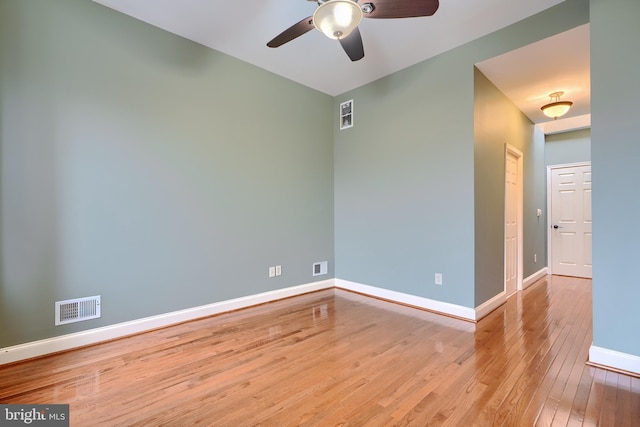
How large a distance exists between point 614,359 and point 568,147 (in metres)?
4.54

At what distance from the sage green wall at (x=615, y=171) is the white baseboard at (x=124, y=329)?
3156 millimetres

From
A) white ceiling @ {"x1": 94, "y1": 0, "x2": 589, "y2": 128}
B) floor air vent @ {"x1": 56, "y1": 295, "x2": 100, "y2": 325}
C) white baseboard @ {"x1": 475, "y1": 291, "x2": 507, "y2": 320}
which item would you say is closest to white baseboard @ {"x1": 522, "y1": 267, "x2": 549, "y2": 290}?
white baseboard @ {"x1": 475, "y1": 291, "x2": 507, "y2": 320}

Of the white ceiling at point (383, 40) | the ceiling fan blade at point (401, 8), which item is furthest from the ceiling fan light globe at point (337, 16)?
the white ceiling at point (383, 40)

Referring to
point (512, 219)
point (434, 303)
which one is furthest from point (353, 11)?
point (512, 219)

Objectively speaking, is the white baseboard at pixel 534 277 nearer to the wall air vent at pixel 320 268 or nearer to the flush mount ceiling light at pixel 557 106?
the flush mount ceiling light at pixel 557 106

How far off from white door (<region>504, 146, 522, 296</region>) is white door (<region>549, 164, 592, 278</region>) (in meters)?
1.71

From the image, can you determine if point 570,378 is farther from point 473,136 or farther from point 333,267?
point 333,267

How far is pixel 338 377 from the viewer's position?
2006 millimetres

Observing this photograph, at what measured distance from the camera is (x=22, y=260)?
7.24 ft

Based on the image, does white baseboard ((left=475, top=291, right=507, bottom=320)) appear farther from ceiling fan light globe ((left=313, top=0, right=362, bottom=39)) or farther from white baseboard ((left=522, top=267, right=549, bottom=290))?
ceiling fan light globe ((left=313, top=0, right=362, bottom=39))

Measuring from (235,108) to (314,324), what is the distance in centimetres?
262

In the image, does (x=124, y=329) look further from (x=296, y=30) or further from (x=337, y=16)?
(x=337, y=16)

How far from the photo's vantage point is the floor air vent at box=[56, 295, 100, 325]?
2359 millimetres

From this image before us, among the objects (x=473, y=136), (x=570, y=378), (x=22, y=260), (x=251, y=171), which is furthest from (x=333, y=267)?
(x=22, y=260)
